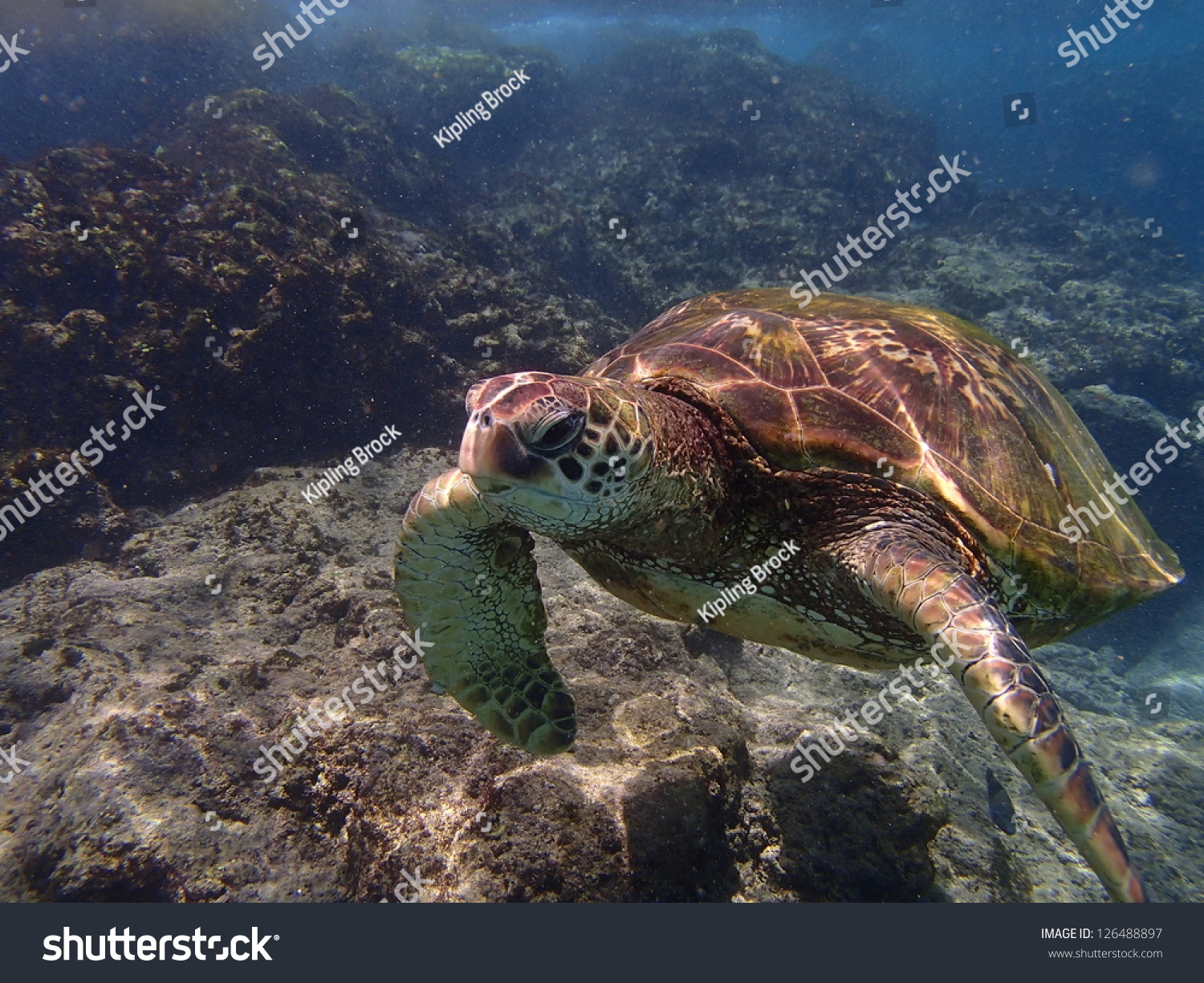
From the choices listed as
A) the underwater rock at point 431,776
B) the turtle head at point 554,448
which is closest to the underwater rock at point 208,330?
the underwater rock at point 431,776

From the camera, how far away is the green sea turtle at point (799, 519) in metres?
1.87

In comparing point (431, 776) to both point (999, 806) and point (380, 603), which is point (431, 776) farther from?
point (999, 806)

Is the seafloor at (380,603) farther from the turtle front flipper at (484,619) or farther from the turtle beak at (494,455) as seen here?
the turtle beak at (494,455)

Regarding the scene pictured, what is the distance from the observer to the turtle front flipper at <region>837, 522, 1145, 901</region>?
6.10 ft

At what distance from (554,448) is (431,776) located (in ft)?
6.56

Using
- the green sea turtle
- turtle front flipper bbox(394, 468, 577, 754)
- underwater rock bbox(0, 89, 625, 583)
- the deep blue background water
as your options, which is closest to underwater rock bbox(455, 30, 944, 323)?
the deep blue background water

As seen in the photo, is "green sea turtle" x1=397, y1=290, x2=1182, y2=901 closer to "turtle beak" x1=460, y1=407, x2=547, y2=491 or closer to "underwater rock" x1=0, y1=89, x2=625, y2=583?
"turtle beak" x1=460, y1=407, x2=547, y2=491

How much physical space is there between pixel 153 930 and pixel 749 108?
23735 mm

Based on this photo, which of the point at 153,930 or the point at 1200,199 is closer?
the point at 153,930

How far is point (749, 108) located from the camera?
19.0m

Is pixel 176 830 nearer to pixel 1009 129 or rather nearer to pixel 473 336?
pixel 473 336

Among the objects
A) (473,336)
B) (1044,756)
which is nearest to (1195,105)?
(473,336)

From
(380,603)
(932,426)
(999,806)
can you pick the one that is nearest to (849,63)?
(932,426)

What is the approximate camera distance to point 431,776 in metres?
2.74
